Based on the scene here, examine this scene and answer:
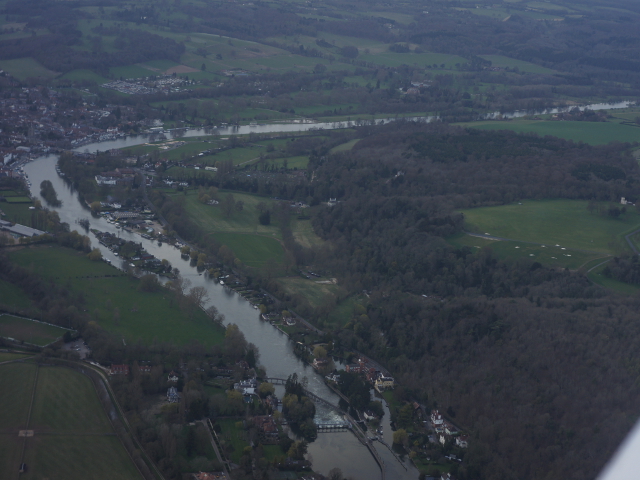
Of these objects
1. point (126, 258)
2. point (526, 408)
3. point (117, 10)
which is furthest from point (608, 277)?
point (117, 10)

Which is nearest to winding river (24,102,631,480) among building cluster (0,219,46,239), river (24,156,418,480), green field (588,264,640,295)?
river (24,156,418,480)

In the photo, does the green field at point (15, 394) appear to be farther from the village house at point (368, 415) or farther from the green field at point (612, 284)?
the green field at point (612, 284)

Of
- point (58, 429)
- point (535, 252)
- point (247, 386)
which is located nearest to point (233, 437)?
point (247, 386)

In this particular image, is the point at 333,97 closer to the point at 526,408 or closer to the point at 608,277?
the point at 608,277

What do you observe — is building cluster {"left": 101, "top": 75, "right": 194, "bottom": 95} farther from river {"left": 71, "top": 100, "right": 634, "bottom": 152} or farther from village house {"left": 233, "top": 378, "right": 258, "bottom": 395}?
village house {"left": 233, "top": 378, "right": 258, "bottom": 395}

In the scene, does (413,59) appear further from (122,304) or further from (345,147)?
(122,304)
